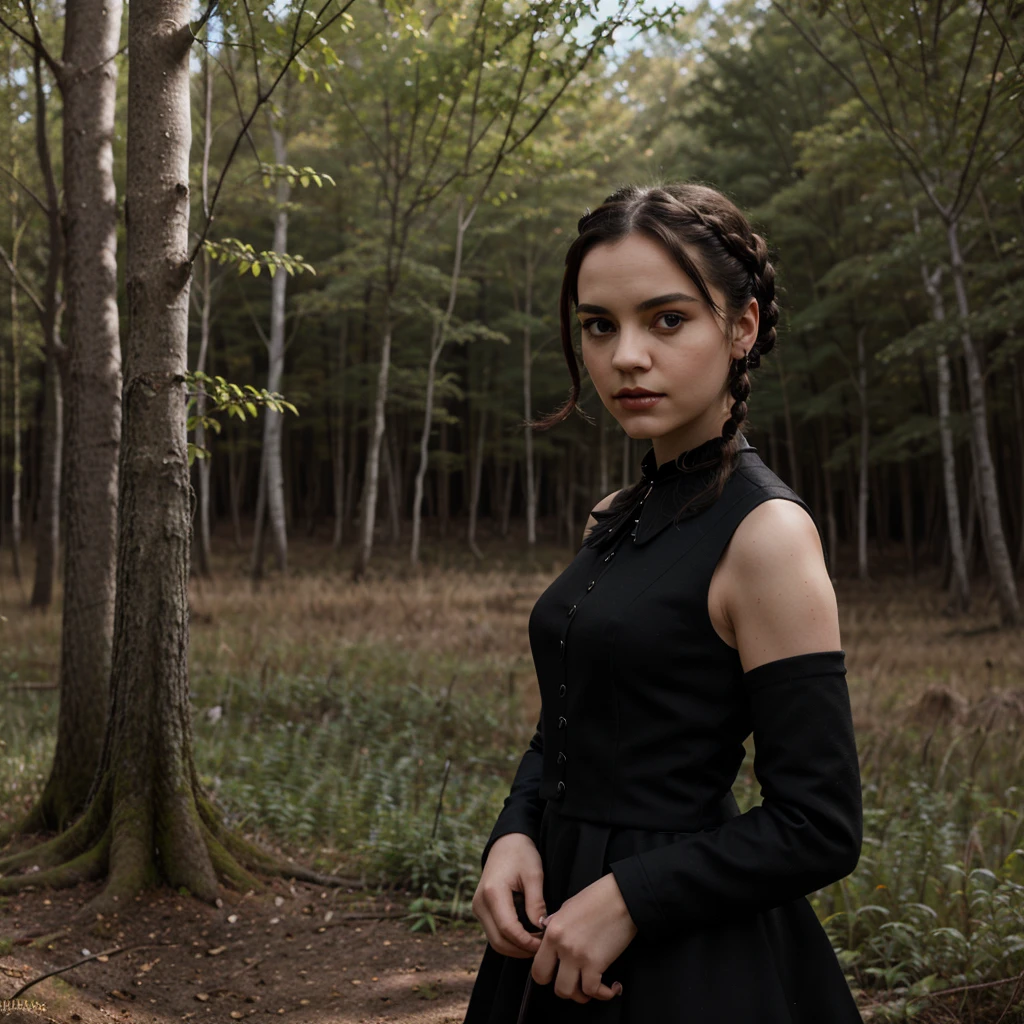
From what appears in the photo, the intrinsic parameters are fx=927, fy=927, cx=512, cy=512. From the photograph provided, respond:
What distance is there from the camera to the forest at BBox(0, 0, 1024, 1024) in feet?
12.6

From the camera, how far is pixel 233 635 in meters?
11.1

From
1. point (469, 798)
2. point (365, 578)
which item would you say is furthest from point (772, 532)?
point (365, 578)

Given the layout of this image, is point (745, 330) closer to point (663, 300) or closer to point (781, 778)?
point (663, 300)

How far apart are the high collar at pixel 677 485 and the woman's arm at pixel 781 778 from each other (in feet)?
0.76

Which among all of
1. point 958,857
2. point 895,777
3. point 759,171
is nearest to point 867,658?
point 895,777

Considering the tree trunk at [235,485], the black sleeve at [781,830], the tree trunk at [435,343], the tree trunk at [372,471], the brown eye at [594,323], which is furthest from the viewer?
the tree trunk at [235,485]

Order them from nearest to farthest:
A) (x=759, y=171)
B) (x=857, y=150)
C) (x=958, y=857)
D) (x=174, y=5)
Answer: (x=174, y=5)
(x=958, y=857)
(x=857, y=150)
(x=759, y=171)

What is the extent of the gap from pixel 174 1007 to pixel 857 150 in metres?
13.7

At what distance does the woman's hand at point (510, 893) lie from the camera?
4.83 ft

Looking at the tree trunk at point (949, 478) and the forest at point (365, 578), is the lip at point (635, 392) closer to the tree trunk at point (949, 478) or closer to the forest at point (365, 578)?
the forest at point (365, 578)

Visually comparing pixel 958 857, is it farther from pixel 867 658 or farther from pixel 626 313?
pixel 867 658

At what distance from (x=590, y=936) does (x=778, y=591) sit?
0.56 metres

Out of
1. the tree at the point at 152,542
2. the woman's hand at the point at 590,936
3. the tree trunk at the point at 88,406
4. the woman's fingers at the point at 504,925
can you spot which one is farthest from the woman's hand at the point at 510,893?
the tree trunk at the point at 88,406

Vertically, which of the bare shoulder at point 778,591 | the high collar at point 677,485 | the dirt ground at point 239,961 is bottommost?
the dirt ground at point 239,961
